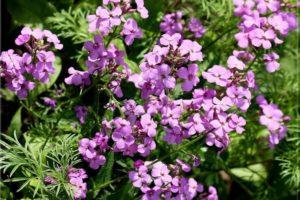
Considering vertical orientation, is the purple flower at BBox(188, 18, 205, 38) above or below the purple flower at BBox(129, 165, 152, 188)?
above

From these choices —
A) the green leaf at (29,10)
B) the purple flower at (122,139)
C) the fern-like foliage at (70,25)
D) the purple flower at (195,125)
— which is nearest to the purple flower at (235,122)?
the purple flower at (195,125)

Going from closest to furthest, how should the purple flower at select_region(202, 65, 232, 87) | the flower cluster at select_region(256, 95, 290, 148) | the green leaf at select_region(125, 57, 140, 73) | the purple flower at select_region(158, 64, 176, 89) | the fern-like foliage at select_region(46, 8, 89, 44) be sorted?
the purple flower at select_region(158, 64, 176, 89)
the purple flower at select_region(202, 65, 232, 87)
the flower cluster at select_region(256, 95, 290, 148)
the green leaf at select_region(125, 57, 140, 73)
the fern-like foliage at select_region(46, 8, 89, 44)

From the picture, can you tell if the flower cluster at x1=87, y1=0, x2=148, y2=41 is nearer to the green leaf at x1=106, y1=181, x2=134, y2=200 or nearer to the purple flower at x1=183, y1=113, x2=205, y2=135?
the purple flower at x1=183, y1=113, x2=205, y2=135

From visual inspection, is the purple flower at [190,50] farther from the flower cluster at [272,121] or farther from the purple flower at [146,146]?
the flower cluster at [272,121]

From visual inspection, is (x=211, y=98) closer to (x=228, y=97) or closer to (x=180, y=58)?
(x=228, y=97)

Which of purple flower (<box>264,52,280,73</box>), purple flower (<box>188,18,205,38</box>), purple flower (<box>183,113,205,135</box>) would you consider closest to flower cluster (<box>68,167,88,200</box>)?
purple flower (<box>183,113,205,135</box>)

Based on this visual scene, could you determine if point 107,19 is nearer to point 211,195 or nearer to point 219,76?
point 219,76

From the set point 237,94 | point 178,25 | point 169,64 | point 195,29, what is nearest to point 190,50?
point 169,64
